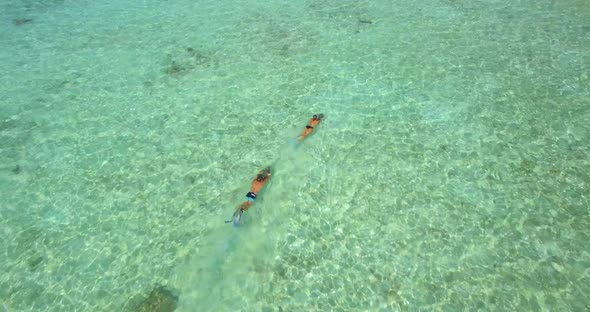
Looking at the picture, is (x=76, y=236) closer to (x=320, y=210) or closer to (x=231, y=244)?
(x=231, y=244)

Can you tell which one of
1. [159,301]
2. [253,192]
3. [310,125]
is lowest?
[159,301]

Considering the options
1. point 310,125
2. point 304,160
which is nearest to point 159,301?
point 304,160

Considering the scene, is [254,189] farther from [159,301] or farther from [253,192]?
[159,301]

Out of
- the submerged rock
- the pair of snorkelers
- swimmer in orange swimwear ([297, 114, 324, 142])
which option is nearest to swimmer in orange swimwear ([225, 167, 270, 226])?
the pair of snorkelers

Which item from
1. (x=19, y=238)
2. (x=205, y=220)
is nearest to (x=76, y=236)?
(x=19, y=238)

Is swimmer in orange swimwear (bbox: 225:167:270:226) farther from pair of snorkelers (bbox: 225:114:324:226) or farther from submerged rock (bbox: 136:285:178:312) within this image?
submerged rock (bbox: 136:285:178:312)

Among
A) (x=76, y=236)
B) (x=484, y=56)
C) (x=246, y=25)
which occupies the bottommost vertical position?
(x=76, y=236)

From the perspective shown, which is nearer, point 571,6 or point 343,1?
point 571,6
